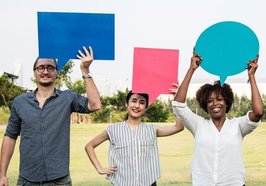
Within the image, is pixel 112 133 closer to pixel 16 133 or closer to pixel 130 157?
pixel 130 157

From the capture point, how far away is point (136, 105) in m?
2.75

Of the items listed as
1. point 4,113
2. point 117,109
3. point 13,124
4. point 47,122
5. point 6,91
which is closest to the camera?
point 47,122

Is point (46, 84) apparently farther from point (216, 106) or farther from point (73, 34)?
point (216, 106)

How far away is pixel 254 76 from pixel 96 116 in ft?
42.7

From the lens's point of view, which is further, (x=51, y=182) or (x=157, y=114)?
(x=157, y=114)

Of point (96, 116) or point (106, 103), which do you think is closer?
point (106, 103)

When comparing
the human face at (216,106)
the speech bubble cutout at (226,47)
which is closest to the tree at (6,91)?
the speech bubble cutout at (226,47)

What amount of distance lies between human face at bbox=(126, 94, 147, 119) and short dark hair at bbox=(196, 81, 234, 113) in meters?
0.40

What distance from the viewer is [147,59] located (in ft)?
9.25

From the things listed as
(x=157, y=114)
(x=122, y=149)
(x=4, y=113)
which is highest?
(x=122, y=149)

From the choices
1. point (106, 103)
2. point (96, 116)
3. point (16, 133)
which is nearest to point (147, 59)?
point (16, 133)

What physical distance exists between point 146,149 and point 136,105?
0.25m

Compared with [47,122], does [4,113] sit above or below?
below

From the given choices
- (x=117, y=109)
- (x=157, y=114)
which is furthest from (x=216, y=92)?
(x=157, y=114)
